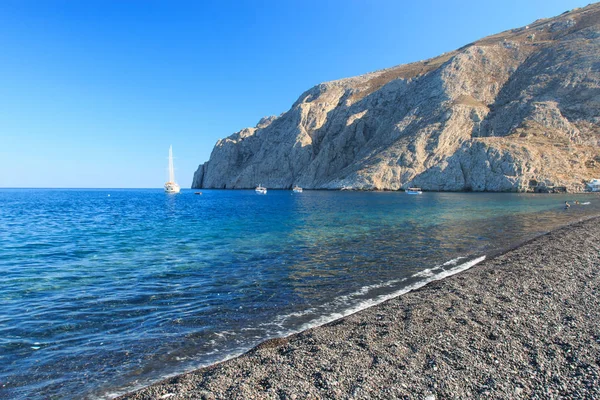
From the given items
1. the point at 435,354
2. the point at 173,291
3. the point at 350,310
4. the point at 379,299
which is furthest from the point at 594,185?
the point at 173,291

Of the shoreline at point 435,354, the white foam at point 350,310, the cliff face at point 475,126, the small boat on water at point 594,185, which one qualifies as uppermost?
the cliff face at point 475,126

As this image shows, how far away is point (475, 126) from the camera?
403 ft

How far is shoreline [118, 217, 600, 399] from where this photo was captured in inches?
245

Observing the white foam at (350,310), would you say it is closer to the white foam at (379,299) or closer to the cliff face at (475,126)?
the white foam at (379,299)

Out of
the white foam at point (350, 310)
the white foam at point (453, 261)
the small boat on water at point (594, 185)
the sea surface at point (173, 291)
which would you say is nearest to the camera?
the white foam at point (350, 310)

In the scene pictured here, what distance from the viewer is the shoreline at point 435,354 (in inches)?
245

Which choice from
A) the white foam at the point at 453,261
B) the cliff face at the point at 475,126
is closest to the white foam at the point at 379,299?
the white foam at the point at 453,261

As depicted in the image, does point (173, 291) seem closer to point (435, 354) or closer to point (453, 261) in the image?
point (435, 354)

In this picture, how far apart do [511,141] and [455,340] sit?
385 ft

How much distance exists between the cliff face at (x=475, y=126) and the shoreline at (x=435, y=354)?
356 ft

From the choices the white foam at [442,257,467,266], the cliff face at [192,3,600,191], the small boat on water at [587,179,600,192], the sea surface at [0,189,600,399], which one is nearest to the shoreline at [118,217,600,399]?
the sea surface at [0,189,600,399]

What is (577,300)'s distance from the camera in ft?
35.6

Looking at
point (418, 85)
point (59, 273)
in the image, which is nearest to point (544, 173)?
point (418, 85)

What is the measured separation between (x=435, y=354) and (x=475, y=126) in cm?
13451
